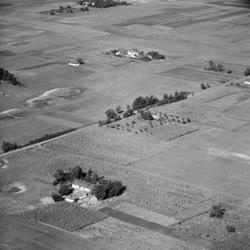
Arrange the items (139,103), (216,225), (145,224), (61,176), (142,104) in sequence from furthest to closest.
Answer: (139,103) → (142,104) → (61,176) → (145,224) → (216,225)

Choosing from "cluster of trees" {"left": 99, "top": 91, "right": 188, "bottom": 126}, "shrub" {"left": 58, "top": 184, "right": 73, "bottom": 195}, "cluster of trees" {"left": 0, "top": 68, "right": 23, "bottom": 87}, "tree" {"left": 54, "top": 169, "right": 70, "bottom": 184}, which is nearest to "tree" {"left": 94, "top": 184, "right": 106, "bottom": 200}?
"shrub" {"left": 58, "top": 184, "right": 73, "bottom": 195}

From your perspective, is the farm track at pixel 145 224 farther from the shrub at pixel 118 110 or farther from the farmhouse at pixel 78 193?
the shrub at pixel 118 110

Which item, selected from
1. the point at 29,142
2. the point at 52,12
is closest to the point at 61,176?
the point at 29,142

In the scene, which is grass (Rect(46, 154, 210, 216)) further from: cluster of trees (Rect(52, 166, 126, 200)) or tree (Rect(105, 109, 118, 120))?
tree (Rect(105, 109, 118, 120))

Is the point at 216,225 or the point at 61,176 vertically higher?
the point at 61,176

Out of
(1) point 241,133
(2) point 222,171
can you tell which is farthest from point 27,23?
(2) point 222,171

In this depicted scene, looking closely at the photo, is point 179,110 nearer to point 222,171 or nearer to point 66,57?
point 222,171

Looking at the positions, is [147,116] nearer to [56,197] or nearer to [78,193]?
[78,193]
